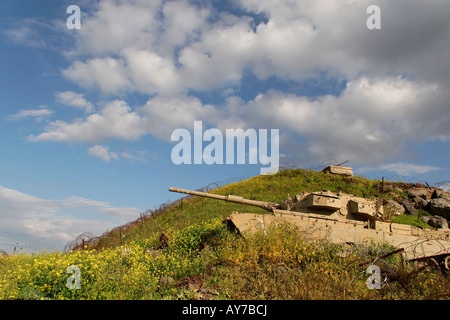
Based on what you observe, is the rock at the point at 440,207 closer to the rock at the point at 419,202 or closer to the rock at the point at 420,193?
the rock at the point at 419,202

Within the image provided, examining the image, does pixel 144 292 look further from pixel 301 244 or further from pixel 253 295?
pixel 301 244

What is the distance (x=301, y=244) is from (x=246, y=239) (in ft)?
6.38

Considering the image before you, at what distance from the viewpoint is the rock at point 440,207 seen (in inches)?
1287

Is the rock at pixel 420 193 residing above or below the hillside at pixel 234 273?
above

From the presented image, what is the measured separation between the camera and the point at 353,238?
1384 cm

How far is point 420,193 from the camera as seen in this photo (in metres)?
36.5

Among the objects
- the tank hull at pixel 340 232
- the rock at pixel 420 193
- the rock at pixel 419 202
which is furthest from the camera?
the rock at pixel 420 193

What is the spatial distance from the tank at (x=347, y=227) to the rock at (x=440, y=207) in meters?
20.1

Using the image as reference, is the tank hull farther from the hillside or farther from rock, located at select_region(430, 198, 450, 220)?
rock, located at select_region(430, 198, 450, 220)

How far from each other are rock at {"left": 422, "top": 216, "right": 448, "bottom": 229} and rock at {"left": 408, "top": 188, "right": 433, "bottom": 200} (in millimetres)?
4539

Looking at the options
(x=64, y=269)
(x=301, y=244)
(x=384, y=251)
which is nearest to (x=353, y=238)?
(x=384, y=251)

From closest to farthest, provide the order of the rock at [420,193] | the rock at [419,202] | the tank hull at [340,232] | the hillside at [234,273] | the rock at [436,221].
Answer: the hillside at [234,273], the tank hull at [340,232], the rock at [436,221], the rock at [419,202], the rock at [420,193]

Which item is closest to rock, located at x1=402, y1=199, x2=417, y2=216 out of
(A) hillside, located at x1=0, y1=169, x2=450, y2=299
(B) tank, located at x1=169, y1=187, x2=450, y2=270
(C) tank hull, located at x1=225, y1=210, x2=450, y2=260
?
(B) tank, located at x1=169, y1=187, x2=450, y2=270

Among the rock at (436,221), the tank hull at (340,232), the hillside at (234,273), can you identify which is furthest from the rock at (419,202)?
the hillside at (234,273)
